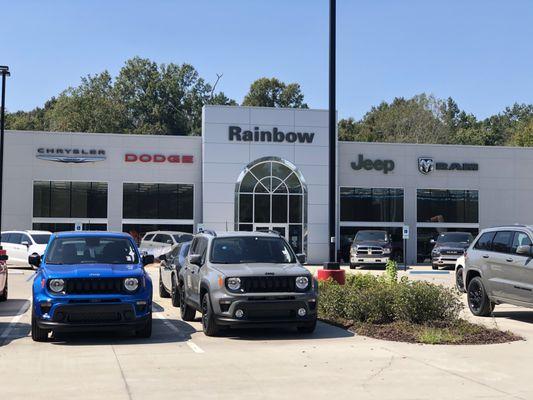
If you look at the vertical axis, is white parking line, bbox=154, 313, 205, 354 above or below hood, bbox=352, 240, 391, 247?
below

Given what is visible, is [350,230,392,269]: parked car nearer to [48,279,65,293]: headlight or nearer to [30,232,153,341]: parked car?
[30,232,153,341]: parked car

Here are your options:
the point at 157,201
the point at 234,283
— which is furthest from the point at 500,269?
the point at 157,201

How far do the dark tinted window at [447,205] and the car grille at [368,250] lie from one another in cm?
920

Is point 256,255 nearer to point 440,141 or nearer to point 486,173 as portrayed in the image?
point 486,173

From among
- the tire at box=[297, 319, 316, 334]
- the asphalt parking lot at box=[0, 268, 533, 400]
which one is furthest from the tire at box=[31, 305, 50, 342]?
the tire at box=[297, 319, 316, 334]

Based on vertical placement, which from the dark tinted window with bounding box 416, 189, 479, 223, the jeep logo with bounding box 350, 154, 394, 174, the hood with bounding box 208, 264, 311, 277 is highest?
the jeep logo with bounding box 350, 154, 394, 174

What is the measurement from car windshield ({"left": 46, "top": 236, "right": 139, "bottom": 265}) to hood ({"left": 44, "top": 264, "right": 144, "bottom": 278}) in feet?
1.03

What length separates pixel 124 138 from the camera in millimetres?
39250

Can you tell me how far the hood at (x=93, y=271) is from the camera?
1045 centimetres

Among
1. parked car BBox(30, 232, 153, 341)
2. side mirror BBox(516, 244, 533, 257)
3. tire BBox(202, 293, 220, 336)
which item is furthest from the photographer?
side mirror BBox(516, 244, 533, 257)

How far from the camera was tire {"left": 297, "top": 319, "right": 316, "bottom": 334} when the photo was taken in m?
11.4

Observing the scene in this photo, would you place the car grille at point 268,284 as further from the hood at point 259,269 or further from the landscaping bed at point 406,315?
the landscaping bed at point 406,315

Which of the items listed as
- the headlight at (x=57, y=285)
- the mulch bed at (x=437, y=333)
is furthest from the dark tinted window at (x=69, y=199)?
the headlight at (x=57, y=285)

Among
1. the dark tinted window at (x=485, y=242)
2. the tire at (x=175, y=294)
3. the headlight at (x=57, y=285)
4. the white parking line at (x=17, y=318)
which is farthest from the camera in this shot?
the tire at (x=175, y=294)
